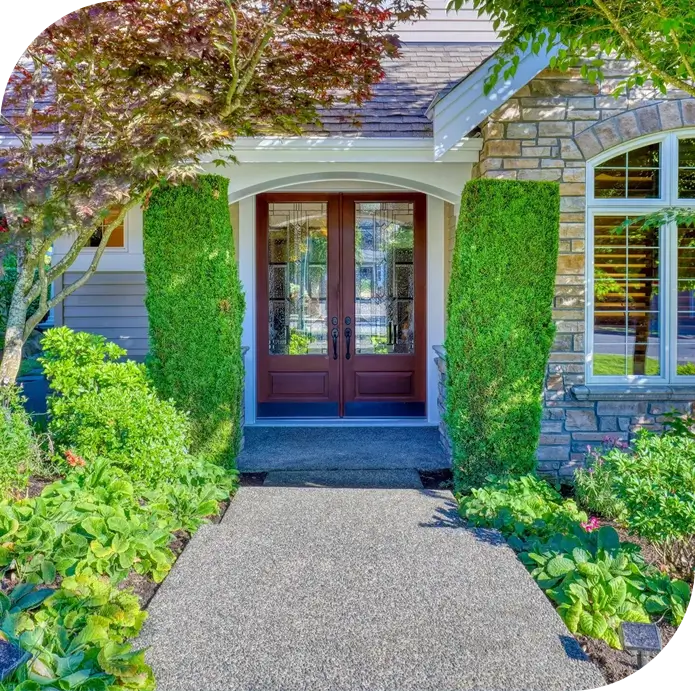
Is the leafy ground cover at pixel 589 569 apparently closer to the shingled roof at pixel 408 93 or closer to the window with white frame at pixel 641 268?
the window with white frame at pixel 641 268

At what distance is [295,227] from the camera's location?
24.1ft

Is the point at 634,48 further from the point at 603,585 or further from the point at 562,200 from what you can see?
the point at 603,585

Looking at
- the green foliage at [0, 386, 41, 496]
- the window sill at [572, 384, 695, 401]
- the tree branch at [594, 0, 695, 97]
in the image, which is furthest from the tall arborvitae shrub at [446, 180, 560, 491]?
the green foliage at [0, 386, 41, 496]

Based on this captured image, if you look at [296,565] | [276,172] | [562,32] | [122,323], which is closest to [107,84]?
[276,172]

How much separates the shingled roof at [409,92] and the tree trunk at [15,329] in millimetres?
2784

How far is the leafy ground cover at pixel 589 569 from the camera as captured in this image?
291 centimetres

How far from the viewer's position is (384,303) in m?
7.39

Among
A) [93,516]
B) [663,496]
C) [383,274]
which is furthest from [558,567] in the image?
[383,274]

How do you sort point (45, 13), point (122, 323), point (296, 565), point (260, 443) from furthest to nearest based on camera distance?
point (122, 323)
point (260, 443)
point (296, 565)
point (45, 13)

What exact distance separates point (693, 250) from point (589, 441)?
1929mm

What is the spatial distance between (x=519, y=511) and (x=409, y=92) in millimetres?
4363

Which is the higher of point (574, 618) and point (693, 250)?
point (693, 250)

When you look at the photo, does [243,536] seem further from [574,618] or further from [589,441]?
[589,441]

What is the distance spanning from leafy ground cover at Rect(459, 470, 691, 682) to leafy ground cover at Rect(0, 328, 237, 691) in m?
1.89
